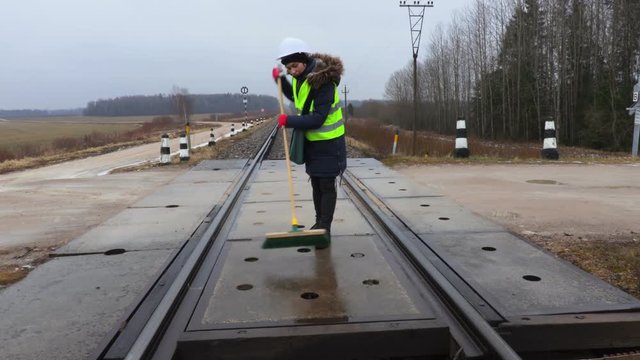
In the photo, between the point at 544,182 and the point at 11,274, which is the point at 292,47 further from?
the point at 544,182

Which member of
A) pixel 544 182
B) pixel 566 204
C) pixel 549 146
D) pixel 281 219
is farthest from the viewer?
pixel 549 146

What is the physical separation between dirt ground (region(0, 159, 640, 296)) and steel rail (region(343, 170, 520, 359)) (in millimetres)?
1188

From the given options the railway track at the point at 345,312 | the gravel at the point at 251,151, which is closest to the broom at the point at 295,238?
the railway track at the point at 345,312

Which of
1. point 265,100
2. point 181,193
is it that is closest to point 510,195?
point 181,193

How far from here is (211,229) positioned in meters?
4.70

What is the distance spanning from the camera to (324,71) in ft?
12.5

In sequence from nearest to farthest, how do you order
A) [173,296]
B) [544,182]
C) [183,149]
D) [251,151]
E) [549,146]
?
[173,296], [544,182], [549,146], [183,149], [251,151]

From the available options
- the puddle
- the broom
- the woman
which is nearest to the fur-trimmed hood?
the woman

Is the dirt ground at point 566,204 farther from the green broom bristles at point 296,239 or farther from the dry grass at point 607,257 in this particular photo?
the green broom bristles at point 296,239

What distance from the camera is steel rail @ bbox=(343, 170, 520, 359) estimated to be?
2422 mm

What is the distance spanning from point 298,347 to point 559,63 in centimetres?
3724

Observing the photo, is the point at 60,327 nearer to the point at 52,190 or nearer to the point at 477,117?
the point at 52,190

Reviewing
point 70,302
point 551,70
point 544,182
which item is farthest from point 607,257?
point 551,70

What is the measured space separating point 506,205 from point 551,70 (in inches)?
1338
